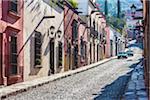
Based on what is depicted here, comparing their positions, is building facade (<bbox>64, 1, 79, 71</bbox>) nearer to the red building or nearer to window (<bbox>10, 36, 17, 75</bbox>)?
the red building

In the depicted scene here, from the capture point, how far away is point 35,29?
75.5 feet

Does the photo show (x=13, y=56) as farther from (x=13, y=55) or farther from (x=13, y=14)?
(x=13, y=14)

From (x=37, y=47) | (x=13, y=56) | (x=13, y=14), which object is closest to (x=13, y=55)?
(x=13, y=56)

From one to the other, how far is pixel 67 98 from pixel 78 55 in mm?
24879

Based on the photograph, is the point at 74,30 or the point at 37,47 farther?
the point at 74,30

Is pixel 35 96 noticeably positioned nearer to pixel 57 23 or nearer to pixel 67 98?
pixel 67 98

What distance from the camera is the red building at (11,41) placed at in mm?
17734

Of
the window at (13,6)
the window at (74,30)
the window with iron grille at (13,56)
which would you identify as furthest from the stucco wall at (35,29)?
the window at (74,30)

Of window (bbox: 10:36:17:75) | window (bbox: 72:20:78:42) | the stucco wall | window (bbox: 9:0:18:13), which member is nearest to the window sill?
window (bbox: 9:0:18:13)

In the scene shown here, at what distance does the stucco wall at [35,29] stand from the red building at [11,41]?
39.5 inches

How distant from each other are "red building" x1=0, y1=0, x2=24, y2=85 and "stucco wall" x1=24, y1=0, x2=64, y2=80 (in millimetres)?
1002

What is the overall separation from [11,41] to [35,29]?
4237 mm

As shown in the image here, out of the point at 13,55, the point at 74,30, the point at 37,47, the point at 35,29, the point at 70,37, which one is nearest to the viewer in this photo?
the point at 13,55

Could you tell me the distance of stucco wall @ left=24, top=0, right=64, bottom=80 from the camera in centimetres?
2133
